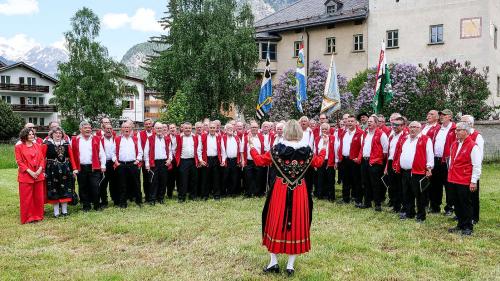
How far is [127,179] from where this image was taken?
1070cm

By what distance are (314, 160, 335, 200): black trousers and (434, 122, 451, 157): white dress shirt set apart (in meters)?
2.60

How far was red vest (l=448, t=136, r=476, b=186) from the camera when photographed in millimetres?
7715

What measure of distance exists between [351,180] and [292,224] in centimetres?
543

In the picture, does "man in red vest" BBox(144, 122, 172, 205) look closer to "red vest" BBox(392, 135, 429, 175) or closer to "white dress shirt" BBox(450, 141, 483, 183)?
"red vest" BBox(392, 135, 429, 175)

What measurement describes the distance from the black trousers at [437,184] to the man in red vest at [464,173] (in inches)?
50.6

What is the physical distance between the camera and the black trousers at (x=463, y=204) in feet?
25.7

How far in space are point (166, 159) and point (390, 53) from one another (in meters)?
25.0

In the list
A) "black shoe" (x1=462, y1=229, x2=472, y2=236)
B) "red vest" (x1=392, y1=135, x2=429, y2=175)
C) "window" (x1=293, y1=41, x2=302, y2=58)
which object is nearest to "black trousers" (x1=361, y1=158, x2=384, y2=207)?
"red vest" (x1=392, y1=135, x2=429, y2=175)

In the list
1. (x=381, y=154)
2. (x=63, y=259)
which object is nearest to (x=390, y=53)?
(x=381, y=154)

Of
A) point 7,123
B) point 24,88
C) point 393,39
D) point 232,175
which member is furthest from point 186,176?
point 24,88

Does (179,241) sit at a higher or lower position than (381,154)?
lower

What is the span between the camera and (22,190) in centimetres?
935

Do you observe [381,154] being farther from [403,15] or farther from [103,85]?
[103,85]

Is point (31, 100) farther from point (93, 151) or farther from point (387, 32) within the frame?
point (93, 151)
